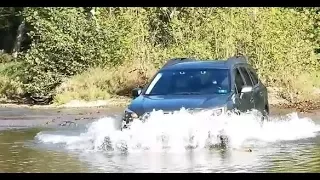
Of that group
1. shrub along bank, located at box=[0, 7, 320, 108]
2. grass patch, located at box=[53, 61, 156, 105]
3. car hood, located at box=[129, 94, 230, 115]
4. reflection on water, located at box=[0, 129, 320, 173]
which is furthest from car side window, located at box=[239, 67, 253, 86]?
grass patch, located at box=[53, 61, 156, 105]

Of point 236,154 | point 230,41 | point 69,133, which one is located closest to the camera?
point 236,154

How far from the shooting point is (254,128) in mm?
12250

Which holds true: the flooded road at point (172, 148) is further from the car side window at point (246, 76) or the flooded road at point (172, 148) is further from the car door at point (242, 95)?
the car side window at point (246, 76)

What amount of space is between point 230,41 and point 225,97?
10.8 metres

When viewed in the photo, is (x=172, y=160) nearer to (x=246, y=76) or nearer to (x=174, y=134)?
(x=174, y=134)

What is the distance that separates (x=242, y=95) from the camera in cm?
1203

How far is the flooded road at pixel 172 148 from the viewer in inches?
373

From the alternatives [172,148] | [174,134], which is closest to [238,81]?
[174,134]

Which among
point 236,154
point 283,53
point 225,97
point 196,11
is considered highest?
point 196,11

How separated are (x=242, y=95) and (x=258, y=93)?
1371mm

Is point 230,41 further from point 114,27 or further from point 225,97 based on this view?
point 225,97

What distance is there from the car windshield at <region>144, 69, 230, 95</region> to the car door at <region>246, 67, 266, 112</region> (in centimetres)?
95

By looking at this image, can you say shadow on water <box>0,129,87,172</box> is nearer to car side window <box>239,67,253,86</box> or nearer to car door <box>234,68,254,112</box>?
car door <box>234,68,254,112</box>
